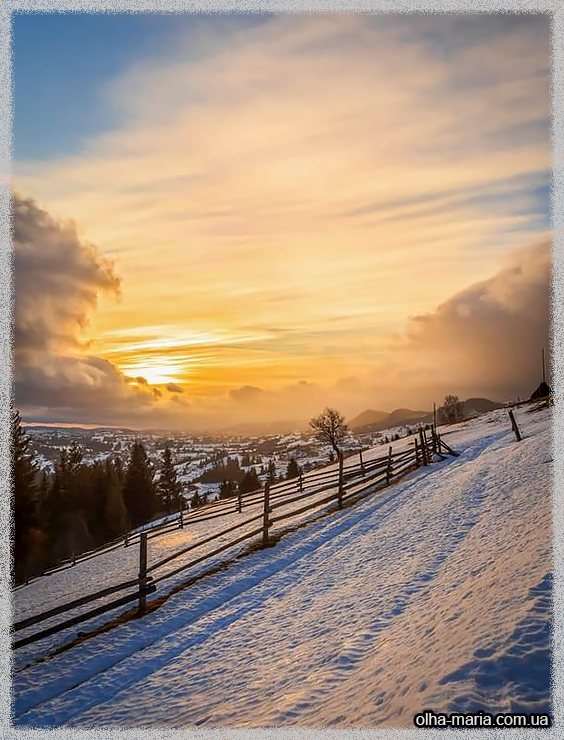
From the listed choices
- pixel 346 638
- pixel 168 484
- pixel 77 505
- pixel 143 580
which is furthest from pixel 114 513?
pixel 346 638

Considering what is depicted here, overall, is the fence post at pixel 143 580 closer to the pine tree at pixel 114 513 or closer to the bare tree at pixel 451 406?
the pine tree at pixel 114 513

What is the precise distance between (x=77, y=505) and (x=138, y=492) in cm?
731

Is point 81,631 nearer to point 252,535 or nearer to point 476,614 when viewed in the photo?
point 252,535

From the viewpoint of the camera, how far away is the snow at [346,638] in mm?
5301

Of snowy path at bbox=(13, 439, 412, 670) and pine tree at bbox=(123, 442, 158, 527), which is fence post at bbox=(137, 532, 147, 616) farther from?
pine tree at bbox=(123, 442, 158, 527)

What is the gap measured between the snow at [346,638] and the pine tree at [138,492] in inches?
1730

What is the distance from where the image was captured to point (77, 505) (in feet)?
163

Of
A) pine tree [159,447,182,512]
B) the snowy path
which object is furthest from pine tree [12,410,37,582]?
pine tree [159,447,182,512]

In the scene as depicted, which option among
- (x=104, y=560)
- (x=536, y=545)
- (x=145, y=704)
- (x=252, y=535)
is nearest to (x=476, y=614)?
(x=536, y=545)

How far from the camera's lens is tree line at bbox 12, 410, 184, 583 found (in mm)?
36344

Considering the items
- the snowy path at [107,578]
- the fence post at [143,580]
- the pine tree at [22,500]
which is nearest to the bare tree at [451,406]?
the snowy path at [107,578]

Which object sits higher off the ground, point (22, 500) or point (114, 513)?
point (22, 500)

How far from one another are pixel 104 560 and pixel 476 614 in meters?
24.9

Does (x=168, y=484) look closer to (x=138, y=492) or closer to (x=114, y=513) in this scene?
(x=138, y=492)
